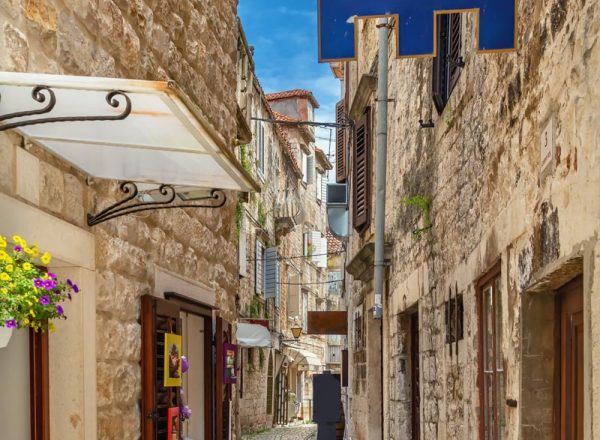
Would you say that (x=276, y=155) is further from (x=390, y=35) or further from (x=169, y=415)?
(x=169, y=415)

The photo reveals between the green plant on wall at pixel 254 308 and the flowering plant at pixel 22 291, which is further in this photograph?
the green plant on wall at pixel 254 308

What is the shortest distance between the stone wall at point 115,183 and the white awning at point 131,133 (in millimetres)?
126

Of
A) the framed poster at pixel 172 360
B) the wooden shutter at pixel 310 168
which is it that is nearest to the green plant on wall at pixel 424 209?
the framed poster at pixel 172 360

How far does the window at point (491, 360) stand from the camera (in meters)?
5.14

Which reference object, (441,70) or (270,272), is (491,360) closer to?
(441,70)

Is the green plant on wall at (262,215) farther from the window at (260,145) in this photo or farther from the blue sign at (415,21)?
the blue sign at (415,21)

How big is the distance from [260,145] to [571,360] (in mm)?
20637

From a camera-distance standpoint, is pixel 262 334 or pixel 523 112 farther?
pixel 262 334

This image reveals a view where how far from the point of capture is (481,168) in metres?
5.47

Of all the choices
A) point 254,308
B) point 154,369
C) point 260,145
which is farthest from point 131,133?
point 260,145

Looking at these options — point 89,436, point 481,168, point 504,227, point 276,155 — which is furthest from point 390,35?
point 276,155

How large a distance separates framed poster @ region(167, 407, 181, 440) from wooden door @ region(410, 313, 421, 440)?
397 centimetres

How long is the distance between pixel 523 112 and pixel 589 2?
116 cm

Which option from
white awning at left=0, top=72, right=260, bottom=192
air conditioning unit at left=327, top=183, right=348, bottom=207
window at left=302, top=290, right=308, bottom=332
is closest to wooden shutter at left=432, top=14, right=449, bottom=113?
white awning at left=0, top=72, right=260, bottom=192
